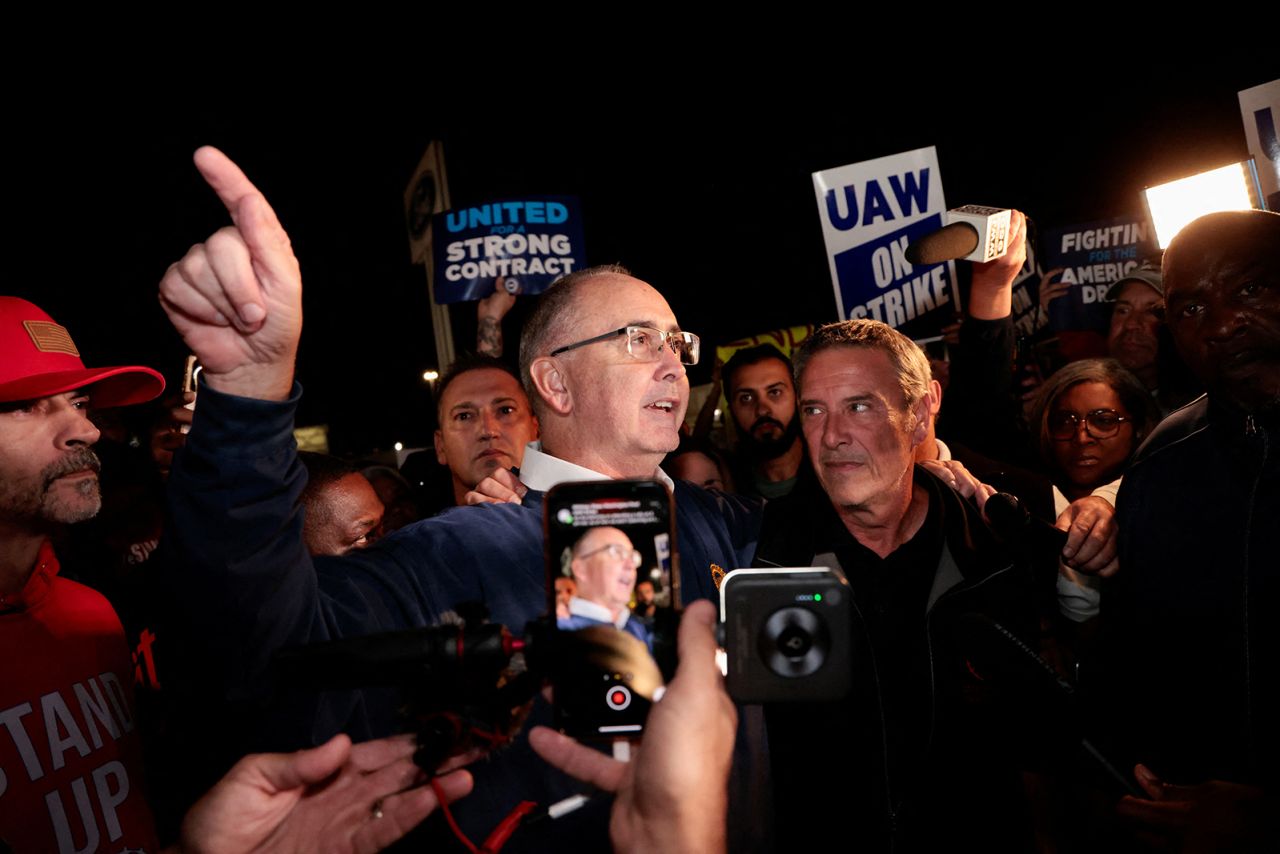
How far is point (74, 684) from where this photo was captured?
6.59ft

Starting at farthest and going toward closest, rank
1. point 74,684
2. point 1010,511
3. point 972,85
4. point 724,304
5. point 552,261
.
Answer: point 724,304, point 972,85, point 552,261, point 1010,511, point 74,684

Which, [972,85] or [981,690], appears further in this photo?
[972,85]

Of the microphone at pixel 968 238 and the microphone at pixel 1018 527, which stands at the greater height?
the microphone at pixel 968 238

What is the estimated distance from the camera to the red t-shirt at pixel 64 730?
1808mm

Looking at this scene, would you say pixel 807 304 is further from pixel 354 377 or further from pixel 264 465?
pixel 354 377

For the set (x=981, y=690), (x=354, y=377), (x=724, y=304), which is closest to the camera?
(x=981, y=690)

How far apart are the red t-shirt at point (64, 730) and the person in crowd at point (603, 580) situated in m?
1.61

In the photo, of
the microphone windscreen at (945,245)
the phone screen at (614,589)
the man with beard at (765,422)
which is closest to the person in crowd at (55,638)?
the phone screen at (614,589)

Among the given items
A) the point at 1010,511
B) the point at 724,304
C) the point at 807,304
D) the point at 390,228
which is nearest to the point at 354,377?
the point at 390,228

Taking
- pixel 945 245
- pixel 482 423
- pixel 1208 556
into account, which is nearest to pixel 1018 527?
pixel 1208 556

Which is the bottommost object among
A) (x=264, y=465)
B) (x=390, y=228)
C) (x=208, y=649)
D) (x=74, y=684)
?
(x=74, y=684)

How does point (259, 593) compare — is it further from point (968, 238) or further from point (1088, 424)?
point (1088, 424)

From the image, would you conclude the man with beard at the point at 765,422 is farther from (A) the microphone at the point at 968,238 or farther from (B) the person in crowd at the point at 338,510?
(B) the person in crowd at the point at 338,510

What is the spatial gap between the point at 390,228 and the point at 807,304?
10.3 meters
